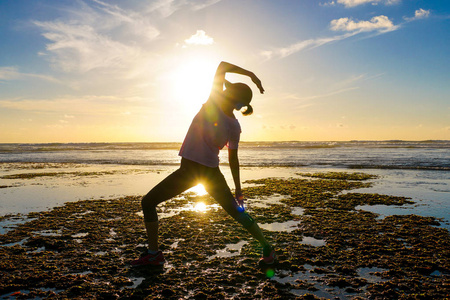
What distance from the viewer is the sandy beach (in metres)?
4.25

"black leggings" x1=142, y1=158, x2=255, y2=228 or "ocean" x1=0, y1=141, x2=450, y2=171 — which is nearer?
"black leggings" x1=142, y1=158, x2=255, y2=228

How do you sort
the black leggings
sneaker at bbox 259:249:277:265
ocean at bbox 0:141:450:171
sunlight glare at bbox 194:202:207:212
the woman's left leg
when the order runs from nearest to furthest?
the black leggings → the woman's left leg → sneaker at bbox 259:249:277:265 → sunlight glare at bbox 194:202:207:212 → ocean at bbox 0:141:450:171

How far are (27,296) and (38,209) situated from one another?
700 cm

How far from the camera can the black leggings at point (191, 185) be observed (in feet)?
14.9

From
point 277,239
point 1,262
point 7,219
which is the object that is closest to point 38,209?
point 7,219

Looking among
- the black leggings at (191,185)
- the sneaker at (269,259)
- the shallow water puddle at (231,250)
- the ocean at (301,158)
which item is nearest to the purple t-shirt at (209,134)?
the black leggings at (191,185)

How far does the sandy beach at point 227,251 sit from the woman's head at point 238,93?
8.96ft

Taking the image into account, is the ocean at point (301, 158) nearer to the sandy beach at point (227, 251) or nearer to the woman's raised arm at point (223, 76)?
the sandy beach at point (227, 251)

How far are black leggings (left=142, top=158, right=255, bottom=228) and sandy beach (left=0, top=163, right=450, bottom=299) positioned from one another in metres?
1.00

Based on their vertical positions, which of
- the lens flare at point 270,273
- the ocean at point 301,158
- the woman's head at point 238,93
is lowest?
the lens flare at point 270,273

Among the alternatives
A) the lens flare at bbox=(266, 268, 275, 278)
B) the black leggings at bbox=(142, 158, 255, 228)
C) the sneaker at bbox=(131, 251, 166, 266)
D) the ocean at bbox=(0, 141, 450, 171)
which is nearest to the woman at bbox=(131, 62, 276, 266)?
the black leggings at bbox=(142, 158, 255, 228)

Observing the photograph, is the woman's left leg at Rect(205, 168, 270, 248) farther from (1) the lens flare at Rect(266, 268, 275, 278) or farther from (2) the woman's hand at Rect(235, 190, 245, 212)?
(1) the lens flare at Rect(266, 268, 275, 278)

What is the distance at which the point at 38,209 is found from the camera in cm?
1000

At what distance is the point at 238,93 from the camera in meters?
4.34
